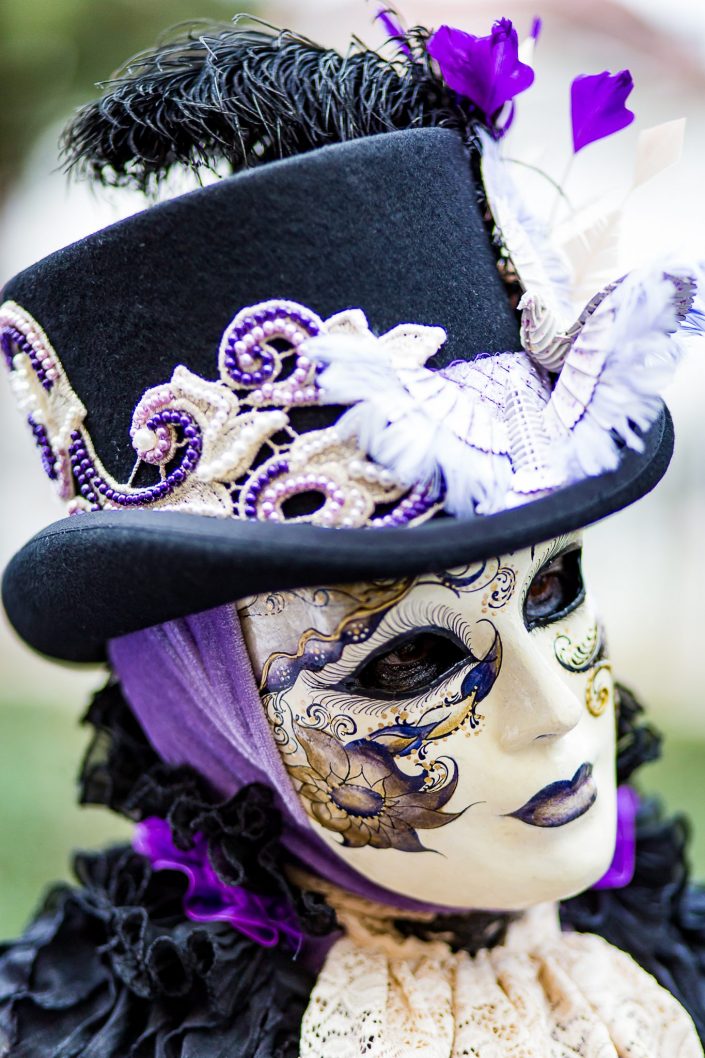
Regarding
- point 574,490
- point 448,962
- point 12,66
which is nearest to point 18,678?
point 12,66

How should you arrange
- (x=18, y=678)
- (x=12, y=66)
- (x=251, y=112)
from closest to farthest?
1. (x=251, y=112)
2. (x=12, y=66)
3. (x=18, y=678)

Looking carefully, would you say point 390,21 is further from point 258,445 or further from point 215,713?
point 215,713

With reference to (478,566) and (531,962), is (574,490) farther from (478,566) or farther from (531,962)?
(531,962)

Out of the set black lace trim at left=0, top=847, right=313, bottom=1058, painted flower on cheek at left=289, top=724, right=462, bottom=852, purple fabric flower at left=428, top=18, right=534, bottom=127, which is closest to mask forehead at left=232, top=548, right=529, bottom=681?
painted flower on cheek at left=289, top=724, right=462, bottom=852

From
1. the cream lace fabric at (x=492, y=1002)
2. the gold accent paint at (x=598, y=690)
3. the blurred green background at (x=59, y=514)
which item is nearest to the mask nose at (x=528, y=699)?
the gold accent paint at (x=598, y=690)

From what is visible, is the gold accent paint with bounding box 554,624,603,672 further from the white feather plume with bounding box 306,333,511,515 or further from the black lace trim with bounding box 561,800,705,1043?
the black lace trim with bounding box 561,800,705,1043

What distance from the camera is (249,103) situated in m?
1.13

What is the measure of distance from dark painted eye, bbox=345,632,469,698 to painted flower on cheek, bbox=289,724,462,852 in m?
0.06

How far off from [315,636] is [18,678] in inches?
177

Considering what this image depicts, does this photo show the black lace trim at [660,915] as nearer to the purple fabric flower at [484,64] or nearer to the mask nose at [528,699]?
the mask nose at [528,699]

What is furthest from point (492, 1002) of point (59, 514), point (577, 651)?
point (59, 514)

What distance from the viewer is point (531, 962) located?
1.28m

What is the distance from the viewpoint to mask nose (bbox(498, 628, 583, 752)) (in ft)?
3.47

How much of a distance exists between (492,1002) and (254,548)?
0.66m
